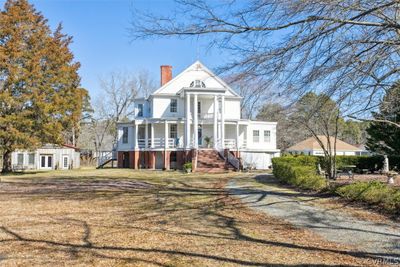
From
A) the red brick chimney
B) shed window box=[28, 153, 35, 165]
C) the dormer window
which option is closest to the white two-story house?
the dormer window

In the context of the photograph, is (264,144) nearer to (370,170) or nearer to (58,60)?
(370,170)

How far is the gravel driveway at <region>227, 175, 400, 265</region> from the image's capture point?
646 cm

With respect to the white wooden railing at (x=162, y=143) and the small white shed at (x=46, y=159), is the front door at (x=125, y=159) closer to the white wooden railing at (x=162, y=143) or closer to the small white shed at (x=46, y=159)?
the white wooden railing at (x=162, y=143)

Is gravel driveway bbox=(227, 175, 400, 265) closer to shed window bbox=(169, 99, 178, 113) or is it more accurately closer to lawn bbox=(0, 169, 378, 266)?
lawn bbox=(0, 169, 378, 266)

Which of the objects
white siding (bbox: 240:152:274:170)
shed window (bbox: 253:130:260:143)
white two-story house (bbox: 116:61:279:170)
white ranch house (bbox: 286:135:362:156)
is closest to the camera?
white two-story house (bbox: 116:61:279:170)

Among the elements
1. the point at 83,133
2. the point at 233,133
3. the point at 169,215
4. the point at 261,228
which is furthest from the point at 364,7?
the point at 83,133

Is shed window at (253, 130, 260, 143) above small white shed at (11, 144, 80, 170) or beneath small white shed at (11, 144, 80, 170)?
above

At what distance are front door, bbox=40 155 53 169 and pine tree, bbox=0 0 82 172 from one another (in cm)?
1001

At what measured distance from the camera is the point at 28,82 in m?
28.8

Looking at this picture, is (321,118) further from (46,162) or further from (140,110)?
(46,162)

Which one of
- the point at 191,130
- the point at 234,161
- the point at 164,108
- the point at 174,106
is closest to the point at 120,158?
the point at 164,108

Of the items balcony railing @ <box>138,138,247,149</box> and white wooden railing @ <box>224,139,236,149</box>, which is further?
white wooden railing @ <box>224,139,236,149</box>

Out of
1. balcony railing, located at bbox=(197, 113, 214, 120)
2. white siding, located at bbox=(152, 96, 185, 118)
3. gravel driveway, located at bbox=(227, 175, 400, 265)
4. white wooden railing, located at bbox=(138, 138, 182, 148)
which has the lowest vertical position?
gravel driveway, located at bbox=(227, 175, 400, 265)

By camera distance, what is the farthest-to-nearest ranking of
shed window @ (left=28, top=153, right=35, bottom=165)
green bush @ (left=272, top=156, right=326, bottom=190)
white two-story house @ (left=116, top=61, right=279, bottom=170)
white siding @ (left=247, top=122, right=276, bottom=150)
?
1. shed window @ (left=28, top=153, right=35, bottom=165)
2. white siding @ (left=247, top=122, right=276, bottom=150)
3. white two-story house @ (left=116, top=61, right=279, bottom=170)
4. green bush @ (left=272, top=156, right=326, bottom=190)
